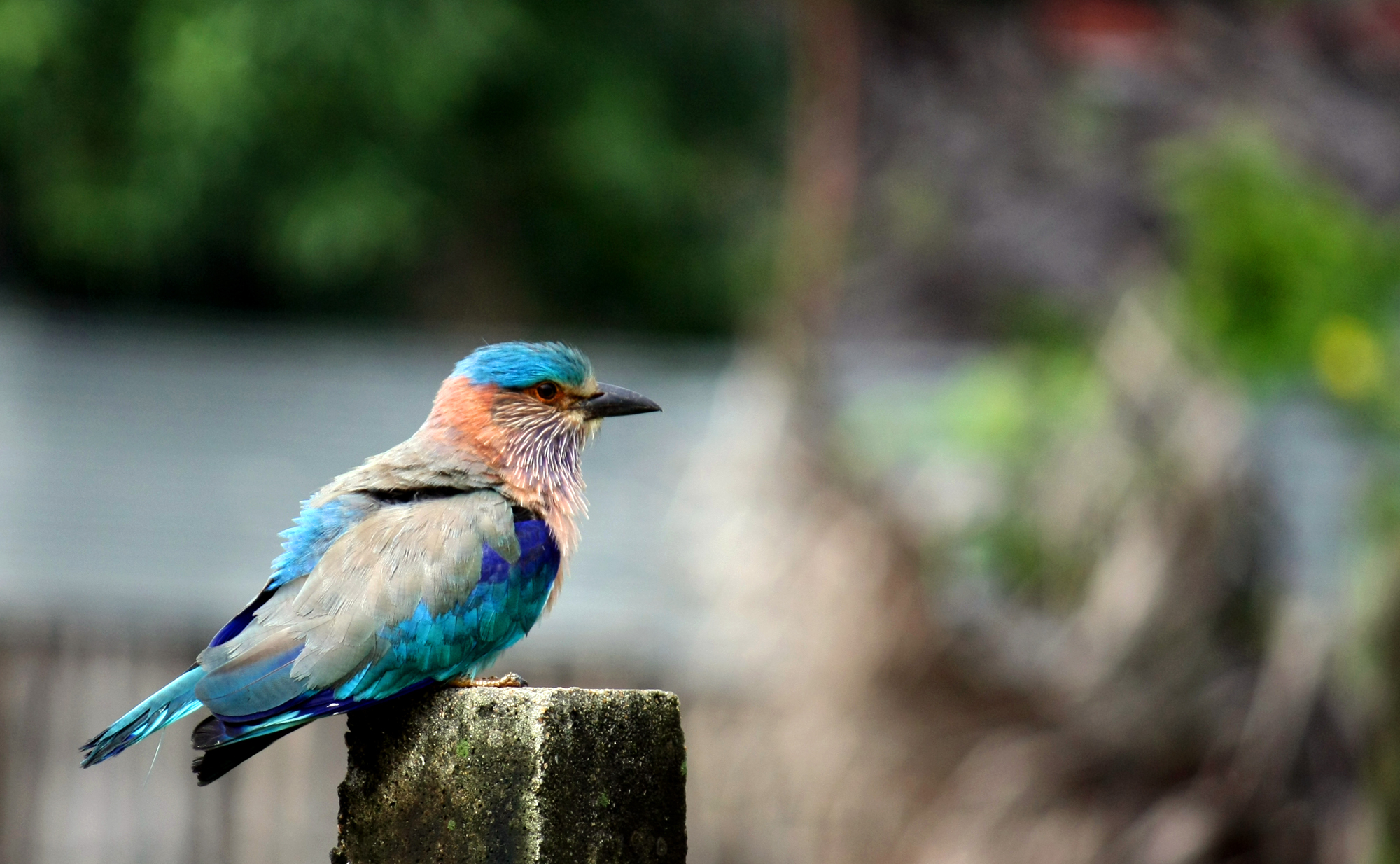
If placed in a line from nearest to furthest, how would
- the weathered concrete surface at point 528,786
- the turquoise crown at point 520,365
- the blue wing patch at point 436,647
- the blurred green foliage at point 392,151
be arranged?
1. the weathered concrete surface at point 528,786
2. the blue wing patch at point 436,647
3. the turquoise crown at point 520,365
4. the blurred green foliage at point 392,151

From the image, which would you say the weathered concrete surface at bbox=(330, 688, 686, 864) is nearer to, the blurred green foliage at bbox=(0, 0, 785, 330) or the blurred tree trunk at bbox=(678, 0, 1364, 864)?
the blurred tree trunk at bbox=(678, 0, 1364, 864)

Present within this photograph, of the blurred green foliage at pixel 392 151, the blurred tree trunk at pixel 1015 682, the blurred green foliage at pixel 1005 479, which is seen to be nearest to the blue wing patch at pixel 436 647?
the blurred tree trunk at pixel 1015 682

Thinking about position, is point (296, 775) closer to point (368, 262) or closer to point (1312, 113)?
point (368, 262)

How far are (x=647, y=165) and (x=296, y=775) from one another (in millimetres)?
9298

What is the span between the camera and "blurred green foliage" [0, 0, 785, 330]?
1525 cm

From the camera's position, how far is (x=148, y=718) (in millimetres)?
2885

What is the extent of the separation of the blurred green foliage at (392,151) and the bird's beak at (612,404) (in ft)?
38.4

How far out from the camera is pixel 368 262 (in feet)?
54.7

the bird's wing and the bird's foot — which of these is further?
the bird's foot

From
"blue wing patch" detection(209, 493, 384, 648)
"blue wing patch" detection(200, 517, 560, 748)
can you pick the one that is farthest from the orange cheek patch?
"blue wing patch" detection(209, 493, 384, 648)

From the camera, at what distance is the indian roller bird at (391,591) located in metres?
2.94

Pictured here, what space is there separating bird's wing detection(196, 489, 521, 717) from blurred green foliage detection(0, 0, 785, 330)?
491 inches

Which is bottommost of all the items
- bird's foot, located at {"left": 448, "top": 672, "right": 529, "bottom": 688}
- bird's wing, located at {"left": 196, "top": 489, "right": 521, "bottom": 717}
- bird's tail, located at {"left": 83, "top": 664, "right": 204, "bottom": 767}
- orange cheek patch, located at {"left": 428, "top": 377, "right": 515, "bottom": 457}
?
bird's tail, located at {"left": 83, "top": 664, "right": 204, "bottom": 767}

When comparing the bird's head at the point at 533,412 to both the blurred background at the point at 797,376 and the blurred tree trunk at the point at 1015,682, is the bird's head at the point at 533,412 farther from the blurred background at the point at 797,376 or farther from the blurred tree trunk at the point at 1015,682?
the blurred tree trunk at the point at 1015,682
